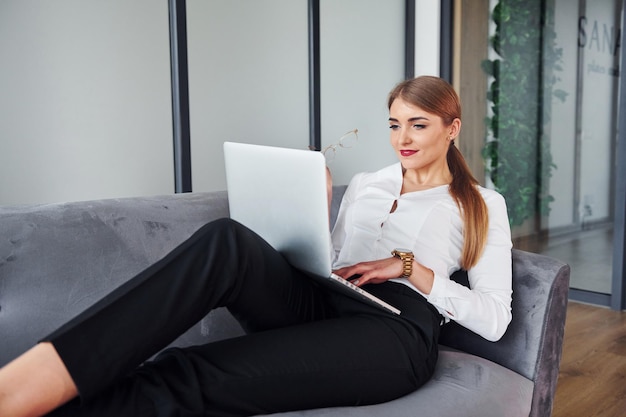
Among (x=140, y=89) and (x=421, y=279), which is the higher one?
(x=140, y=89)

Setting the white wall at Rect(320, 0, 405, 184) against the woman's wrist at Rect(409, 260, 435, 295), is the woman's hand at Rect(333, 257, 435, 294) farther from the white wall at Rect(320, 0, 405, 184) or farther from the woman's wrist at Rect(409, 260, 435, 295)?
the white wall at Rect(320, 0, 405, 184)

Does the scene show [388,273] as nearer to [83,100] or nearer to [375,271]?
[375,271]

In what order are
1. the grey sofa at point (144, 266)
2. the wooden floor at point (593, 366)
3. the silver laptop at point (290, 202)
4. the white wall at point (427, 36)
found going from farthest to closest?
the white wall at point (427, 36), the wooden floor at point (593, 366), the grey sofa at point (144, 266), the silver laptop at point (290, 202)

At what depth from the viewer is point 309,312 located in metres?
→ 1.40

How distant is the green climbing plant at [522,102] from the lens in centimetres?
344

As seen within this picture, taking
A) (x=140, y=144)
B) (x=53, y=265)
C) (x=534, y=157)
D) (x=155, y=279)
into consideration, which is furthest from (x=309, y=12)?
(x=155, y=279)

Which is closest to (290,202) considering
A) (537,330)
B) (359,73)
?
(537,330)

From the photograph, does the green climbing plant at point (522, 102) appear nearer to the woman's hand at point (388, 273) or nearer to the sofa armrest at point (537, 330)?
the sofa armrest at point (537, 330)

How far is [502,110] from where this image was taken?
3.65 m

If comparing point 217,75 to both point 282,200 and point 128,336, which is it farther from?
point 128,336

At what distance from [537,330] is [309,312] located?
1.79 feet

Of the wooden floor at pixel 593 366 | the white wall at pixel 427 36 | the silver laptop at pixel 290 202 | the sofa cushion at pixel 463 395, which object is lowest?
the wooden floor at pixel 593 366

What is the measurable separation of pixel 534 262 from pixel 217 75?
1946mm

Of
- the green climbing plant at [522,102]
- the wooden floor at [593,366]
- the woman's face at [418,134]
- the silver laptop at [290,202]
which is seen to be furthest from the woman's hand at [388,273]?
the green climbing plant at [522,102]
